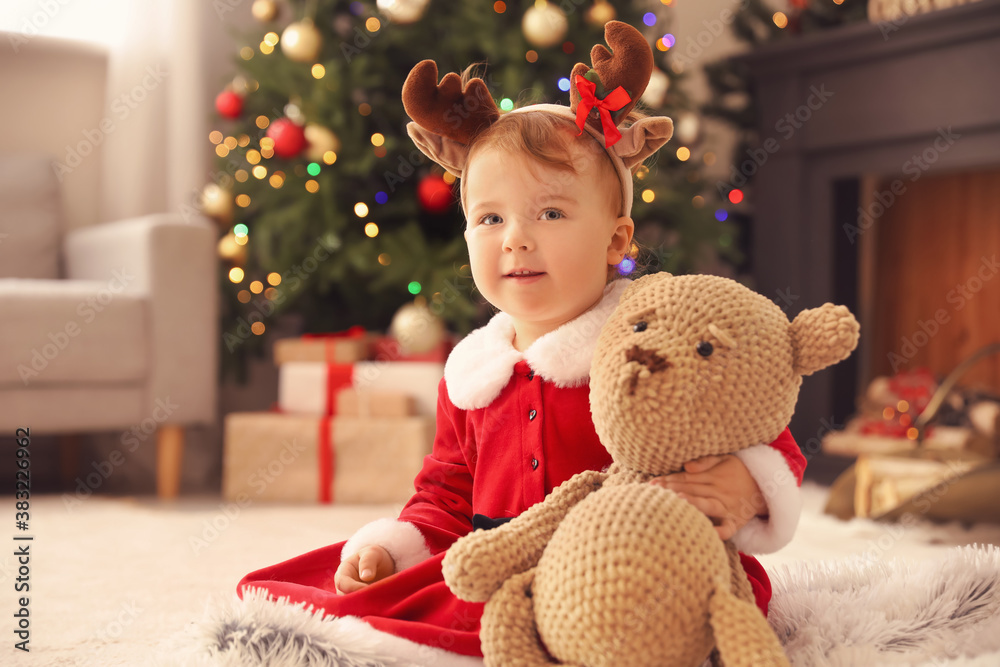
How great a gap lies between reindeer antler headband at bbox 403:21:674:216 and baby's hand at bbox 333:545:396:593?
0.39 metres

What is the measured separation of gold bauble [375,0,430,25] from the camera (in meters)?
1.94

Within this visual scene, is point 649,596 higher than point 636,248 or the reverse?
the reverse

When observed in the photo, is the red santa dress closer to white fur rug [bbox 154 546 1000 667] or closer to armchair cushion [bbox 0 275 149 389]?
white fur rug [bbox 154 546 1000 667]

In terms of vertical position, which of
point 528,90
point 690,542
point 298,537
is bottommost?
point 298,537

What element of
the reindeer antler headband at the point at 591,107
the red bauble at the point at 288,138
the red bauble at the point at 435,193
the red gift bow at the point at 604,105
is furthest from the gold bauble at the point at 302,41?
the red gift bow at the point at 604,105

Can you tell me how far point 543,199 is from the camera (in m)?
0.74

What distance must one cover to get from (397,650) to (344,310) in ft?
5.60

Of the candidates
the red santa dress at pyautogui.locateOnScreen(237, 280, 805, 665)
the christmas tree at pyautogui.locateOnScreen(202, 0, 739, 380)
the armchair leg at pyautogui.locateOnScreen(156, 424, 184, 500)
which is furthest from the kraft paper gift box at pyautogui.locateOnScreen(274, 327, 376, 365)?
the red santa dress at pyautogui.locateOnScreen(237, 280, 805, 665)

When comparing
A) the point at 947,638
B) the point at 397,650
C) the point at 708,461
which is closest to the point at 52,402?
the point at 397,650

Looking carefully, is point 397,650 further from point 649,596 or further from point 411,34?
point 411,34

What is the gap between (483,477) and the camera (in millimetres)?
806

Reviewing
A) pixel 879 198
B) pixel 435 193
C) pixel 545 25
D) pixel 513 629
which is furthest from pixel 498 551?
pixel 879 198

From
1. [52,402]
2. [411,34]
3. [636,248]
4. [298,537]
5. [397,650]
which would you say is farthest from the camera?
[411,34]

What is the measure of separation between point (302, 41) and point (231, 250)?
56 centimetres
